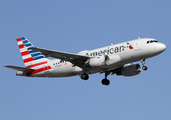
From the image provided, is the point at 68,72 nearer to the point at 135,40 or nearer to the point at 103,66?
the point at 103,66

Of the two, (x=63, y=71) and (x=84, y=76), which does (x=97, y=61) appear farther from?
(x=63, y=71)

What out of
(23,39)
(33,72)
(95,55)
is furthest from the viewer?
(23,39)

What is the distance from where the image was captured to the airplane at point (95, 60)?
139ft

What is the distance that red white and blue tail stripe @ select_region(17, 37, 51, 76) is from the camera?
161 feet

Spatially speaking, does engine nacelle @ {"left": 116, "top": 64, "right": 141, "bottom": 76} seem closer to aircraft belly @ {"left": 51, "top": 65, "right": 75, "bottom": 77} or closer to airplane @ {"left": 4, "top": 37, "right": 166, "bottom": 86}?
airplane @ {"left": 4, "top": 37, "right": 166, "bottom": 86}

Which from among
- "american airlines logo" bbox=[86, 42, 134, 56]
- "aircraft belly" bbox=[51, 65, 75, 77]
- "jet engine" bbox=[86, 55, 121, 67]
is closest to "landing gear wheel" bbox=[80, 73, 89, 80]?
"aircraft belly" bbox=[51, 65, 75, 77]

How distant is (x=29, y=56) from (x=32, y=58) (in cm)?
82

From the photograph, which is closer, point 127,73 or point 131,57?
point 131,57

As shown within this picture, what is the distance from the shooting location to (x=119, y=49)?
4325 cm

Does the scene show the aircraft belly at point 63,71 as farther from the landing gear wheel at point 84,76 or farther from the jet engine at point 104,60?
the jet engine at point 104,60

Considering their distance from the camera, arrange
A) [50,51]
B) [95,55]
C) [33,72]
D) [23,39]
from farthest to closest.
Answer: [23,39], [33,72], [95,55], [50,51]

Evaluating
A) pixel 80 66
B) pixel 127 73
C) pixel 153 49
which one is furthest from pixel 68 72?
pixel 153 49

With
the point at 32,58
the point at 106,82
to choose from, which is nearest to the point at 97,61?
the point at 106,82

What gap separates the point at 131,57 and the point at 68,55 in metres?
8.37
